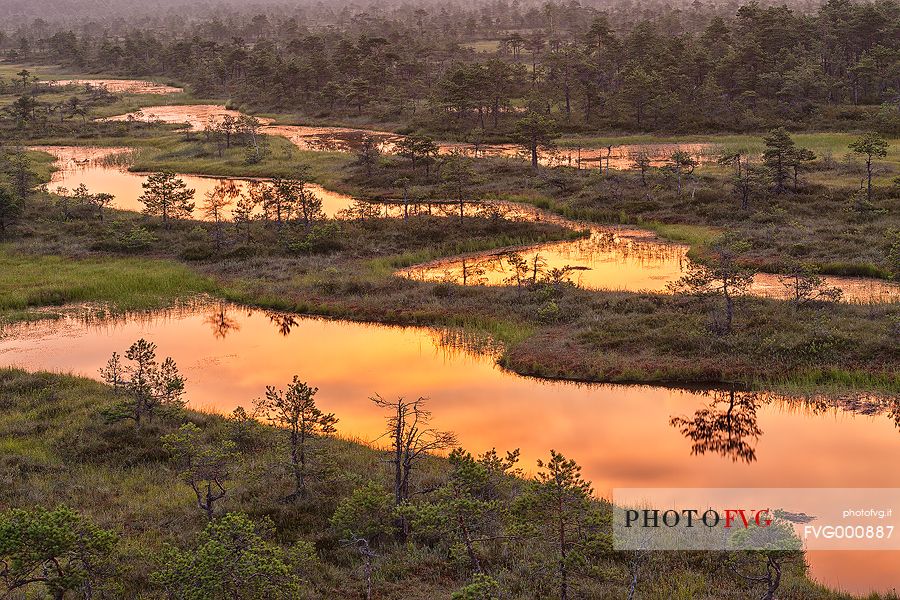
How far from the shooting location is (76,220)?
174ft

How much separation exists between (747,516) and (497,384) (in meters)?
11.8

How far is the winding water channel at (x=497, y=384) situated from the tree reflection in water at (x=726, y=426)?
2.4 inches

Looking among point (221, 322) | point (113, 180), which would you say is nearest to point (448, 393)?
point (221, 322)

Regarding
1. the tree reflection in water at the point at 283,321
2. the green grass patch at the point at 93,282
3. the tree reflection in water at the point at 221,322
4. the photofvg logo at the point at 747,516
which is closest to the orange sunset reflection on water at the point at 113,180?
the green grass patch at the point at 93,282

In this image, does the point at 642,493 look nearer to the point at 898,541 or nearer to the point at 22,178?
the point at 898,541

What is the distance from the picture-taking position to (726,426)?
25750mm

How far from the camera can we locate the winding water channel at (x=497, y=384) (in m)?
22.5

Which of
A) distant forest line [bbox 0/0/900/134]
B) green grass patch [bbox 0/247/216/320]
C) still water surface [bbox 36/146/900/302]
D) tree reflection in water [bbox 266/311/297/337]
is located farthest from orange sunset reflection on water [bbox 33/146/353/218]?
distant forest line [bbox 0/0/900/134]

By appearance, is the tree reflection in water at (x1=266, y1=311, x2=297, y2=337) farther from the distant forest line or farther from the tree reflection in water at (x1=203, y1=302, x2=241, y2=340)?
the distant forest line

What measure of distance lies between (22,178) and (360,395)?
37.5 metres

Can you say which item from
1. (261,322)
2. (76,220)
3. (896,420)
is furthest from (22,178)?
(896,420)

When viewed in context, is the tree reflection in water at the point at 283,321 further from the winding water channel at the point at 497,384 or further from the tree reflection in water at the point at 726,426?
the tree reflection in water at the point at 726,426

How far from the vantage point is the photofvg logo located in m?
18.2

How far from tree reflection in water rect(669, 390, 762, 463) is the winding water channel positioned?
6cm
